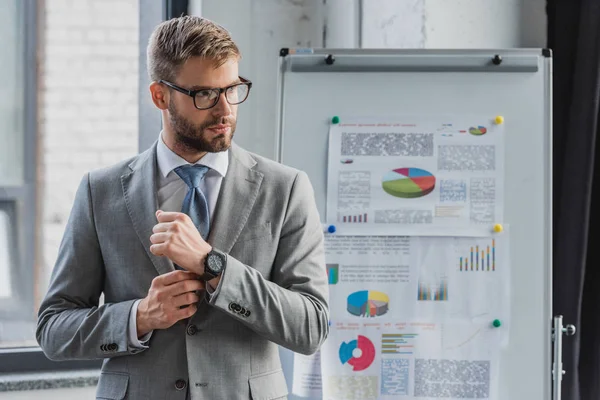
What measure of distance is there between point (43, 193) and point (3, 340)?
1.74ft

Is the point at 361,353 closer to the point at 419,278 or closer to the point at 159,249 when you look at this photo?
the point at 419,278

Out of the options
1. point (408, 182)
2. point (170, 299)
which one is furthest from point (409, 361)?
point (170, 299)

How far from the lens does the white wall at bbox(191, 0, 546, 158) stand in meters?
2.57

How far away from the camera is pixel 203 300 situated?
1.47 m

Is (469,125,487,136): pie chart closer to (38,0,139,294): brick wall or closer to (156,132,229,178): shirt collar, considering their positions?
(156,132,229,178): shirt collar

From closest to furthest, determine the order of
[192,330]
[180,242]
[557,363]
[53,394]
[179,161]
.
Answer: [180,242] < [192,330] < [179,161] < [557,363] < [53,394]

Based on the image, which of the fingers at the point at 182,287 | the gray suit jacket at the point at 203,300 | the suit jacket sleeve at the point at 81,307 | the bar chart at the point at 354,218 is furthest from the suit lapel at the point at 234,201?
the bar chart at the point at 354,218

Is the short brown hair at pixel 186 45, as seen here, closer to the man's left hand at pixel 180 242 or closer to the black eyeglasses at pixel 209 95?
the black eyeglasses at pixel 209 95

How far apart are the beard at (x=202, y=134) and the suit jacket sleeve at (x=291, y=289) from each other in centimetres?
18

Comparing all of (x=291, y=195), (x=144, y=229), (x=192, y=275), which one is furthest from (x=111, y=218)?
(x=291, y=195)

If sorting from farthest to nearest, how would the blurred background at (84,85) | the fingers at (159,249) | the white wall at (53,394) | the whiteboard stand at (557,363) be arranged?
the blurred background at (84,85)
the white wall at (53,394)
the whiteboard stand at (557,363)
the fingers at (159,249)

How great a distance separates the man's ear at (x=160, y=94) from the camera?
60.1 inches

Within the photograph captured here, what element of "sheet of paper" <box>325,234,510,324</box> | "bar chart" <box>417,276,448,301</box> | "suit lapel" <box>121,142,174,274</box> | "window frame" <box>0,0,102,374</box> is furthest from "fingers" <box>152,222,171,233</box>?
"window frame" <box>0,0,102,374</box>

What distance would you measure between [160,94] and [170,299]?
0.42 meters
